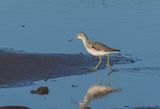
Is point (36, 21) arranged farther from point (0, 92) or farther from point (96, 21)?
point (0, 92)

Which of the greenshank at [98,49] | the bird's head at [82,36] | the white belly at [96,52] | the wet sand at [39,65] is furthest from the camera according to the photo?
the bird's head at [82,36]

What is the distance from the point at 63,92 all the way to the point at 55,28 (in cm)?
611

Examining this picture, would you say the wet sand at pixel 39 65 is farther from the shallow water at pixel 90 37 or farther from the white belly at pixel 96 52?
the shallow water at pixel 90 37

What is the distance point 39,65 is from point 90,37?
2669 mm

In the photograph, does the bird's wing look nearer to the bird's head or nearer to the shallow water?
the bird's head

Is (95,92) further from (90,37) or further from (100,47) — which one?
(90,37)

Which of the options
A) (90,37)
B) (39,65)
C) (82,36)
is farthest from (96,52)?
(90,37)

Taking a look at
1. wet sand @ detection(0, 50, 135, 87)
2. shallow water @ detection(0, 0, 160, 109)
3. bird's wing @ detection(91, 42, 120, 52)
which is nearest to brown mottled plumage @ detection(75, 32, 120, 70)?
bird's wing @ detection(91, 42, 120, 52)

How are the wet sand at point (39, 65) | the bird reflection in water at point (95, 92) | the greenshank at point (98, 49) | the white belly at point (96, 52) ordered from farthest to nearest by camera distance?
the white belly at point (96, 52), the greenshank at point (98, 49), the wet sand at point (39, 65), the bird reflection in water at point (95, 92)

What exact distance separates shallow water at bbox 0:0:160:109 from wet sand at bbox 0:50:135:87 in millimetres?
410

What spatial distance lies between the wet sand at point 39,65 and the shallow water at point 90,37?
0.41m

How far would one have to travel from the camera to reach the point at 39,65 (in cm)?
1596

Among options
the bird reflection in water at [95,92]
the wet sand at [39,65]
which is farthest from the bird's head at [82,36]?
the bird reflection in water at [95,92]

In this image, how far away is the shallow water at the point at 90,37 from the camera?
502 inches
